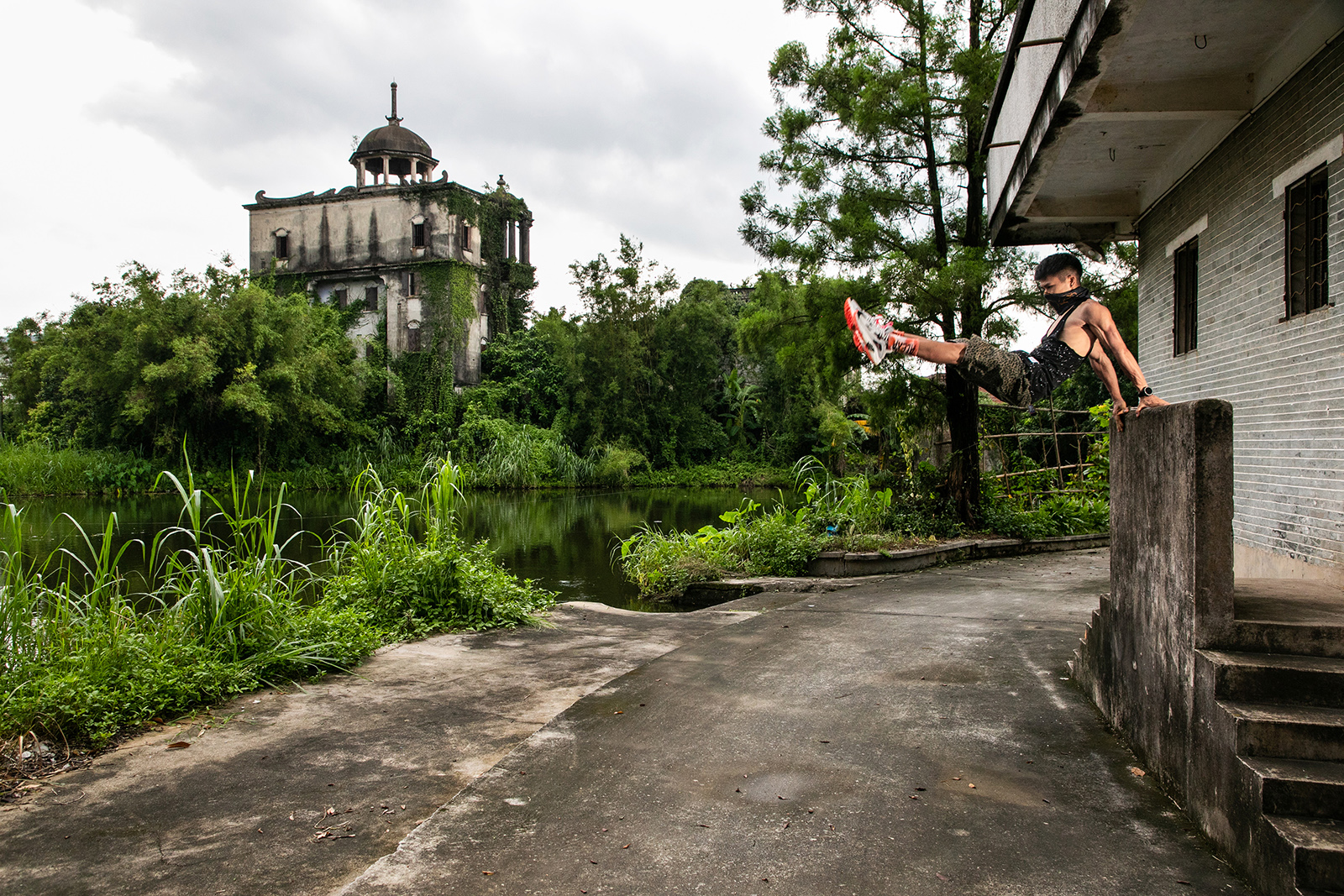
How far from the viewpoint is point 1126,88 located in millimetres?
6008

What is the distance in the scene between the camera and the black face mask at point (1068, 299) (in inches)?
172

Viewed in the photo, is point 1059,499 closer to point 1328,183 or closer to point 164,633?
point 1328,183

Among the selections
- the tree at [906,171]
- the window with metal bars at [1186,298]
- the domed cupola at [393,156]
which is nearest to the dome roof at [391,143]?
the domed cupola at [393,156]

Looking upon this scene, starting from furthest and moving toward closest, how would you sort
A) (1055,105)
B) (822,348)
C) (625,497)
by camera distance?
(625,497)
(822,348)
(1055,105)

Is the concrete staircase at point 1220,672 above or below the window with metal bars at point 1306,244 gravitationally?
below

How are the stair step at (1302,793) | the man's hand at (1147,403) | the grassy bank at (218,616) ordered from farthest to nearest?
the grassy bank at (218,616)
the man's hand at (1147,403)
the stair step at (1302,793)

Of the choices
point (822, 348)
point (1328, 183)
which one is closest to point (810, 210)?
point (822, 348)

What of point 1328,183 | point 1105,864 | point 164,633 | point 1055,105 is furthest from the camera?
point 1055,105

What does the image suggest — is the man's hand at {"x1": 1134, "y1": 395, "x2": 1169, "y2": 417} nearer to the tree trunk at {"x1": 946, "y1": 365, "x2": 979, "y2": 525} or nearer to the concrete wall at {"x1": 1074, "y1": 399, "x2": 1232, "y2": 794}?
the concrete wall at {"x1": 1074, "y1": 399, "x2": 1232, "y2": 794}

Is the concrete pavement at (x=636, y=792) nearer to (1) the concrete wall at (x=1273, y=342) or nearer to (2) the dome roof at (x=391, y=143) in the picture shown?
(1) the concrete wall at (x=1273, y=342)

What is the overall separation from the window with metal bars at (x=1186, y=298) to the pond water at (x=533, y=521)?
5696 mm

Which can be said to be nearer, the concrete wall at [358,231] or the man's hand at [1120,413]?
the man's hand at [1120,413]

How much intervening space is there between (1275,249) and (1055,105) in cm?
177

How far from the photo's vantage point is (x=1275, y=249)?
599cm
